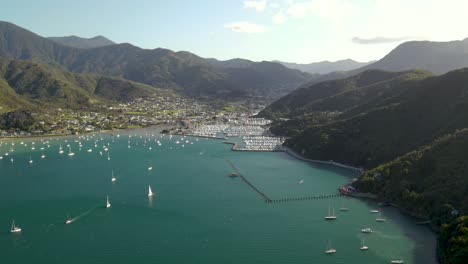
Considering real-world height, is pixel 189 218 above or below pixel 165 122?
below

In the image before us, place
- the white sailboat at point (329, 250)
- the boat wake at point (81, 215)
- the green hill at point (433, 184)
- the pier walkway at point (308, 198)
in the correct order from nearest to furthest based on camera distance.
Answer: the white sailboat at point (329, 250) → the green hill at point (433, 184) → the boat wake at point (81, 215) → the pier walkway at point (308, 198)

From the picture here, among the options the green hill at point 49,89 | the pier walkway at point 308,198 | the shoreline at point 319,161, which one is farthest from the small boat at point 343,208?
the green hill at point 49,89

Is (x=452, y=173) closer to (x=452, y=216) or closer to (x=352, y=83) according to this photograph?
(x=452, y=216)

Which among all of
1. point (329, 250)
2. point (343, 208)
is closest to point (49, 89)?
point (343, 208)

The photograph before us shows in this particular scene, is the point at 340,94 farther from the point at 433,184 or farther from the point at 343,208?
the point at 343,208

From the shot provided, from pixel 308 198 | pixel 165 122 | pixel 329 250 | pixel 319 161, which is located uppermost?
pixel 165 122

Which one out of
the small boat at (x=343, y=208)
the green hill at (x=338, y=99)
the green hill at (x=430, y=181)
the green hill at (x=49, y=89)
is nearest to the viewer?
the green hill at (x=430, y=181)

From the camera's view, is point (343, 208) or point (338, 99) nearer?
point (343, 208)

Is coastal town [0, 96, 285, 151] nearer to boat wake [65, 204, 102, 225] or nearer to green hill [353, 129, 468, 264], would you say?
green hill [353, 129, 468, 264]

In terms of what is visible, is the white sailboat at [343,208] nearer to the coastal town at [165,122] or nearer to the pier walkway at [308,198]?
the pier walkway at [308,198]
